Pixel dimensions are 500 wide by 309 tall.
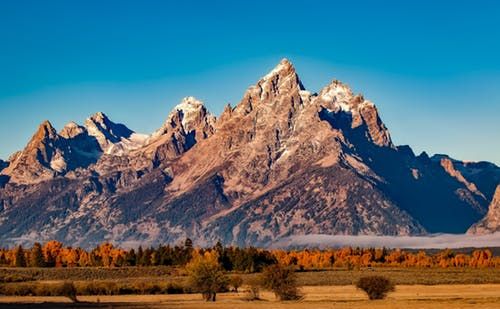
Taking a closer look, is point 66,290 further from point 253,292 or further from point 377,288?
point 377,288

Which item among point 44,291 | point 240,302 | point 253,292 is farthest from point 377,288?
point 44,291

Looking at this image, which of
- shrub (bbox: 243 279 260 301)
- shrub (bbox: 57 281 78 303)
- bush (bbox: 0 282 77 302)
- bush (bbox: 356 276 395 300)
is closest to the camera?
bush (bbox: 356 276 395 300)

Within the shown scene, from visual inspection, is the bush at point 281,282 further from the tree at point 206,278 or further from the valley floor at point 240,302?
the tree at point 206,278

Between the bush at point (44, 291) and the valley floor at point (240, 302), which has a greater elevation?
the bush at point (44, 291)

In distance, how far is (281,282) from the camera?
7037 inches

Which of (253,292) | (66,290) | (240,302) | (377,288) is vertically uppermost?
(66,290)

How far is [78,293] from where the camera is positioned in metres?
198

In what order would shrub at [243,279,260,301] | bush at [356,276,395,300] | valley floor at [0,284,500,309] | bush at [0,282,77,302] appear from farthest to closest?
bush at [0,282,77,302], shrub at [243,279,260,301], bush at [356,276,395,300], valley floor at [0,284,500,309]

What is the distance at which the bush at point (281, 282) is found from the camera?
175 meters

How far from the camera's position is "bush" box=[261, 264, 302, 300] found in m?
175

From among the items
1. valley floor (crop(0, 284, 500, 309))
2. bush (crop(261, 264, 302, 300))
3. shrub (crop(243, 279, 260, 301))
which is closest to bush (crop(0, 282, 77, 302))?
valley floor (crop(0, 284, 500, 309))

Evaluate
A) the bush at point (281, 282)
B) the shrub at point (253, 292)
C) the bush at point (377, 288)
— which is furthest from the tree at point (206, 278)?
the bush at point (377, 288)

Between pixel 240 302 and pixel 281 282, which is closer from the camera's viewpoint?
pixel 240 302

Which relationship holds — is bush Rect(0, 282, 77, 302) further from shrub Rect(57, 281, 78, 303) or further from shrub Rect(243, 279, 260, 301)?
shrub Rect(243, 279, 260, 301)
